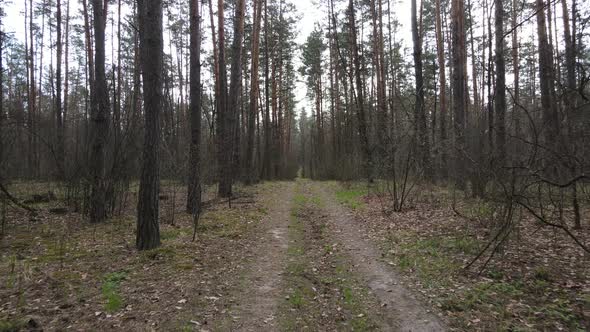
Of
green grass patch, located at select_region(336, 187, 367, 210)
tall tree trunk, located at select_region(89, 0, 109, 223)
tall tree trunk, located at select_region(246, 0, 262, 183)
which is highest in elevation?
tall tree trunk, located at select_region(246, 0, 262, 183)

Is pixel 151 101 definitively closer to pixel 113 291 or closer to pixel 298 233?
pixel 113 291

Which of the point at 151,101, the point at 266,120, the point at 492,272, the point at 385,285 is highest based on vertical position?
the point at 266,120

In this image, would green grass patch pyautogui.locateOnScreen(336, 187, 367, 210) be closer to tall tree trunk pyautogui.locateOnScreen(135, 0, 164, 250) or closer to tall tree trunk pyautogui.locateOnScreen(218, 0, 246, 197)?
tall tree trunk pyautogui.locateOnScreen(218, 0, 246, 197)

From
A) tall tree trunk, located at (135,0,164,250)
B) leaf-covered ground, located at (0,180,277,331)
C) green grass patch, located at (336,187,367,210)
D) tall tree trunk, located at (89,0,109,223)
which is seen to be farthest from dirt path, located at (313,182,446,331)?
tall tree trunk, located at (89,0,109,223)

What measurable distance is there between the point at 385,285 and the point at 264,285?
5.57 feet

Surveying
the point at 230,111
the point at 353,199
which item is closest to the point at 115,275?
the point at 230,111

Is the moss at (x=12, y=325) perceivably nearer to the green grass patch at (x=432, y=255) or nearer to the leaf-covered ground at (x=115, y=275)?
the leaf-covered ground at (x=115, y=275)

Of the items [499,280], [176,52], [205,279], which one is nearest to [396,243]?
[499,280]

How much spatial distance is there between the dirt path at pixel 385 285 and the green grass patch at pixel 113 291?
10.1ft

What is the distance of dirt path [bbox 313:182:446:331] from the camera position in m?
3.62

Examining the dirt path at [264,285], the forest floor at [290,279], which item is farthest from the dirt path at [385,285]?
the dirt path at [264,285]

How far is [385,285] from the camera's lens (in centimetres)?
468

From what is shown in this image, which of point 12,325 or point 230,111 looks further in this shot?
point 230,111

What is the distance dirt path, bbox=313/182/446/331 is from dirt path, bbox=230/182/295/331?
1.26 meters
